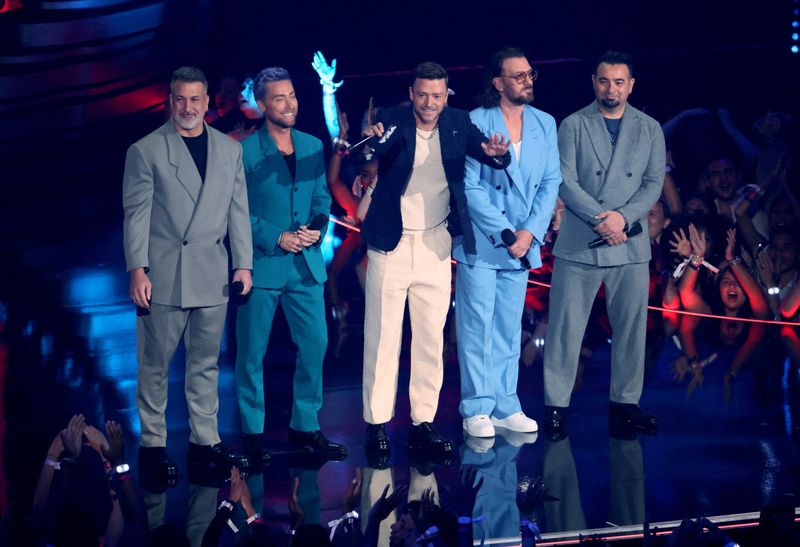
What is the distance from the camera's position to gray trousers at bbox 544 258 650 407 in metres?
5.93

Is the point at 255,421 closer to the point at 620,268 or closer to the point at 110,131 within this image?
the point at 620,268

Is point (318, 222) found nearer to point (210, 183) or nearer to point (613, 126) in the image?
point (210, 183)

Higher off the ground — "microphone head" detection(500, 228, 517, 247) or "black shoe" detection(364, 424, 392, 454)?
"microphone head" detection(500, 228, 517, 247)

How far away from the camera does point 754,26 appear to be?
10.3 m

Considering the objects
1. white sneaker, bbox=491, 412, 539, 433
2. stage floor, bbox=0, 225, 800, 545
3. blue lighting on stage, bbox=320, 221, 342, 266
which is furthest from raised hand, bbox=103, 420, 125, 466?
blue lighting on stage, bbox=320, 221, 342, 266

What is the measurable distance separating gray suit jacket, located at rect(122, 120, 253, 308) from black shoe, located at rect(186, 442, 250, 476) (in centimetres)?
63

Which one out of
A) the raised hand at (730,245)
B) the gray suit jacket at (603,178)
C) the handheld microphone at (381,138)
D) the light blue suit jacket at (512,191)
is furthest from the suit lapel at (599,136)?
the raised hand at (730,245)

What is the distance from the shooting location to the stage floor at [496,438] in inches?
195

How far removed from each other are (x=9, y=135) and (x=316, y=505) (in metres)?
7.50

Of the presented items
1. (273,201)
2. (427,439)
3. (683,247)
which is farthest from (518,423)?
(683,247)

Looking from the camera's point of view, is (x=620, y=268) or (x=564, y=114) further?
(x=564, y=114)

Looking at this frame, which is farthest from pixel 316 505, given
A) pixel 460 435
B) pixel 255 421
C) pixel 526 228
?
pixel 526 228

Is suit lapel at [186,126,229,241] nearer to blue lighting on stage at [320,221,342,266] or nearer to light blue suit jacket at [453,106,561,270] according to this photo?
light blue suit jacket at [453,106,561,270]

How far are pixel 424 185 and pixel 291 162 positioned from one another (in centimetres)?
60
